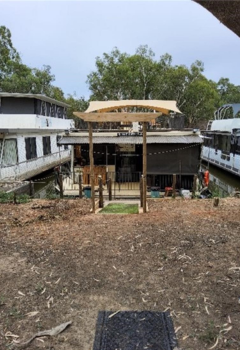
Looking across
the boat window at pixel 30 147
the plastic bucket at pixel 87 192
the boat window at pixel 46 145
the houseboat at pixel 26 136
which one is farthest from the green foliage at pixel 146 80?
the plastic bucket at pixel 87 192

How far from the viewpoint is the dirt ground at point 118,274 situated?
3.25m

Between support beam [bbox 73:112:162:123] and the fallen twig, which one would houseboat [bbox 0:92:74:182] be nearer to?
support beam [bbox 73:112:162:123]

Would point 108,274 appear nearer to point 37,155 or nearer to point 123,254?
point 123,254

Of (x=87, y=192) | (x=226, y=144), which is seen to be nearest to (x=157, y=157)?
(x=87, y=192)

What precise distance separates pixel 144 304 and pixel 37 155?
1829 cm

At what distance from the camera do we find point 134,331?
10.5 feet

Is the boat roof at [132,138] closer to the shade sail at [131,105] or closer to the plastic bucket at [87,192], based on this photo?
the shade sail at [131,105]

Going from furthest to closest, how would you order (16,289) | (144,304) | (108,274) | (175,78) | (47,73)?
(47,73), (175,78), (108,274), (16,289), (144,304)

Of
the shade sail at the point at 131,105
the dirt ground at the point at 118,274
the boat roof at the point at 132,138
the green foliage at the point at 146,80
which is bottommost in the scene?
the dirt ground at the point at 118,274

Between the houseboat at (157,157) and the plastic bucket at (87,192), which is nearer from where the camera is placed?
the plastic bucket at (87,192)

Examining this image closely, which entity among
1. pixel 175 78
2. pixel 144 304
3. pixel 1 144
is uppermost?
pixel 175 78

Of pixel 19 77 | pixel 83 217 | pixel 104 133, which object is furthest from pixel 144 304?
pixel 19 77

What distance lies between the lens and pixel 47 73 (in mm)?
38531

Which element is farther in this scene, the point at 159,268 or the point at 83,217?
the point at 83,217
